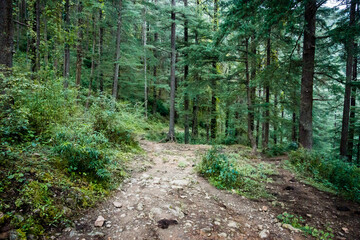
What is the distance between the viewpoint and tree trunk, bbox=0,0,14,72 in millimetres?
4254

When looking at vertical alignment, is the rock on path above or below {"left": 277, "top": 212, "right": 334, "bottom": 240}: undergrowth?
above

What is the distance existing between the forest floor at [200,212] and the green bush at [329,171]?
70 cm

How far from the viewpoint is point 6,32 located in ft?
14.2

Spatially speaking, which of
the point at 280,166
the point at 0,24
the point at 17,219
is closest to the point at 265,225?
the point at 17,219

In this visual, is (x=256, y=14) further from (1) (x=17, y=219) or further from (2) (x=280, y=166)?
(1) (x=17, y=219)

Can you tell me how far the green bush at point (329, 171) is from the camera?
4793 millimetres

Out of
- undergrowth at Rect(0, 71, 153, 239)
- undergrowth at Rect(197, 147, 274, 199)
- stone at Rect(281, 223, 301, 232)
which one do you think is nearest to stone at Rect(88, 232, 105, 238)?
undergrowth at Rect(0, 71, 153, 239)

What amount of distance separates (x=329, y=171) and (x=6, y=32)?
9.81 m

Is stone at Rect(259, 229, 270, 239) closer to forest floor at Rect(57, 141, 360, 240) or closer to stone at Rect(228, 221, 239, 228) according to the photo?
forest floor at Rect(57, 141, 360, 240)

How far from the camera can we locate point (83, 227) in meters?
2.53

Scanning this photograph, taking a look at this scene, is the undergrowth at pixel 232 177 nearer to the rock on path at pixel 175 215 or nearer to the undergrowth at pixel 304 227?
the rock on path at pixel 175 215

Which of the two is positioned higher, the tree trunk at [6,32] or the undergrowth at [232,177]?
the tree trunk at [6,32]

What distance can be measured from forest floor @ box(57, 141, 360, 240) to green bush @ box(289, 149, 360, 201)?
0.70 meters

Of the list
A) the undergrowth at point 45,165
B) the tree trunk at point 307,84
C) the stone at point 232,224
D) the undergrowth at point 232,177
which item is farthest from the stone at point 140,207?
the tree trunk at point 307,84
